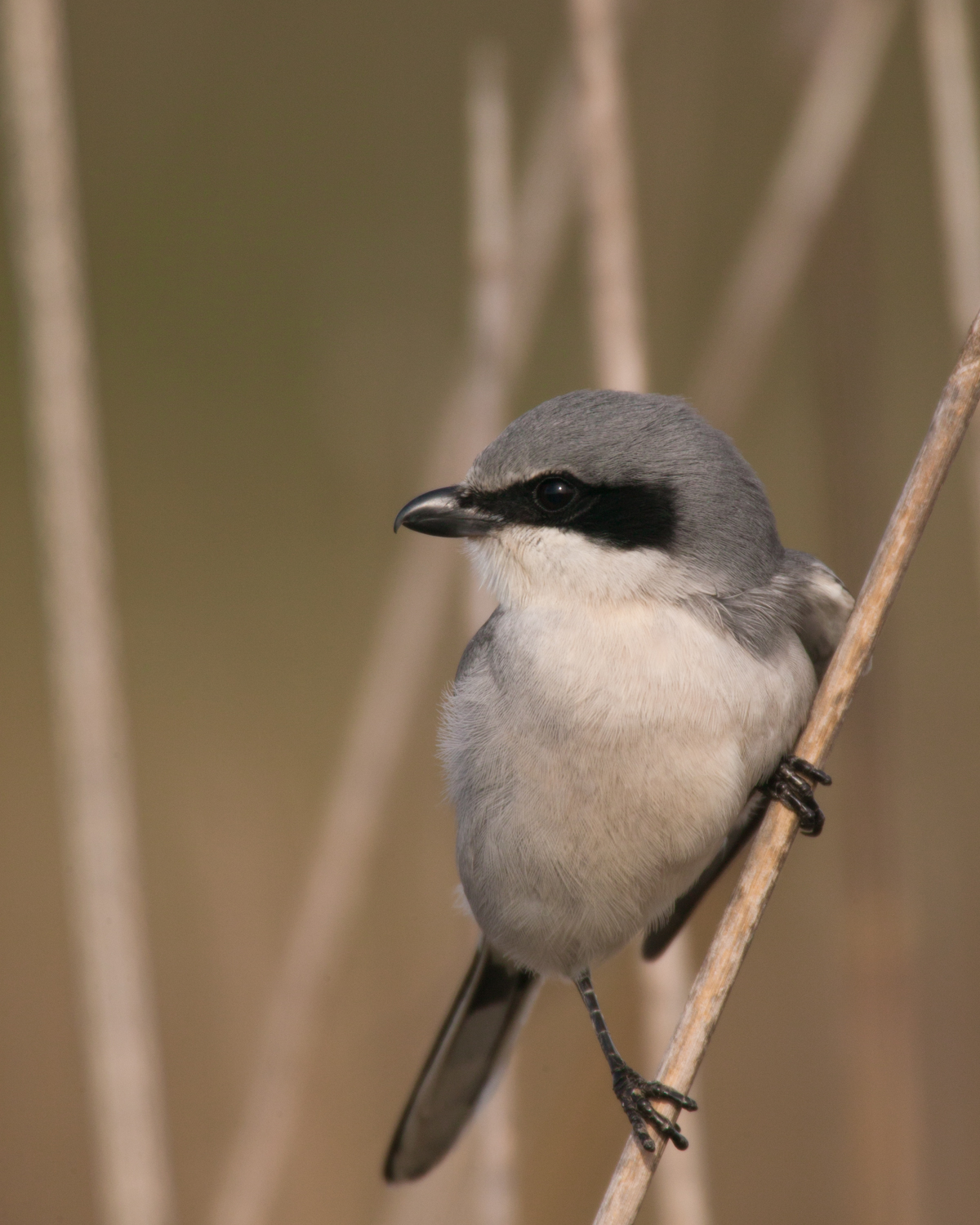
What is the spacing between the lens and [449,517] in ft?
6.70

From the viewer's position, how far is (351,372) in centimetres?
316

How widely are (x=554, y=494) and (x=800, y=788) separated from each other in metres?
Result: 0.59

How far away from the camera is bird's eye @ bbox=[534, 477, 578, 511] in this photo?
1.93 m

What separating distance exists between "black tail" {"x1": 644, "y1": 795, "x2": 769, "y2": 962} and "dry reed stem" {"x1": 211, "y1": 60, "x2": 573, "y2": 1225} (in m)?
0.62

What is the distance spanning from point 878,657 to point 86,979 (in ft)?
5.19

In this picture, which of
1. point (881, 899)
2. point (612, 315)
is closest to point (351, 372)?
point (612, 315)

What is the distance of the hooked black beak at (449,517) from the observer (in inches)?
79.8

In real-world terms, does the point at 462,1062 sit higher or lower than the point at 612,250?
lower

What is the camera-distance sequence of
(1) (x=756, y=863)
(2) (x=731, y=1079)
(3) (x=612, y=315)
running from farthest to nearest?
(2) (x=731, y=1079), (3) (x=612, y=315), (1) (x=756, y=863)

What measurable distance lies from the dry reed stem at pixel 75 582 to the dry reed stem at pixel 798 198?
1.25 metres

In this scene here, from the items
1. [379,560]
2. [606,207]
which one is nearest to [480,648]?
[606,207]

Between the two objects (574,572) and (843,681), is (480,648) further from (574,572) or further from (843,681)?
(843,681)

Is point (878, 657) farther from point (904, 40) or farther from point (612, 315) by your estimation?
point (904, 40)

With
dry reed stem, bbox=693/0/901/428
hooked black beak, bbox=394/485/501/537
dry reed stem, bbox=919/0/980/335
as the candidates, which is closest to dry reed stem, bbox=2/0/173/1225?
hooked black beak, bbox=394/485/501/537
